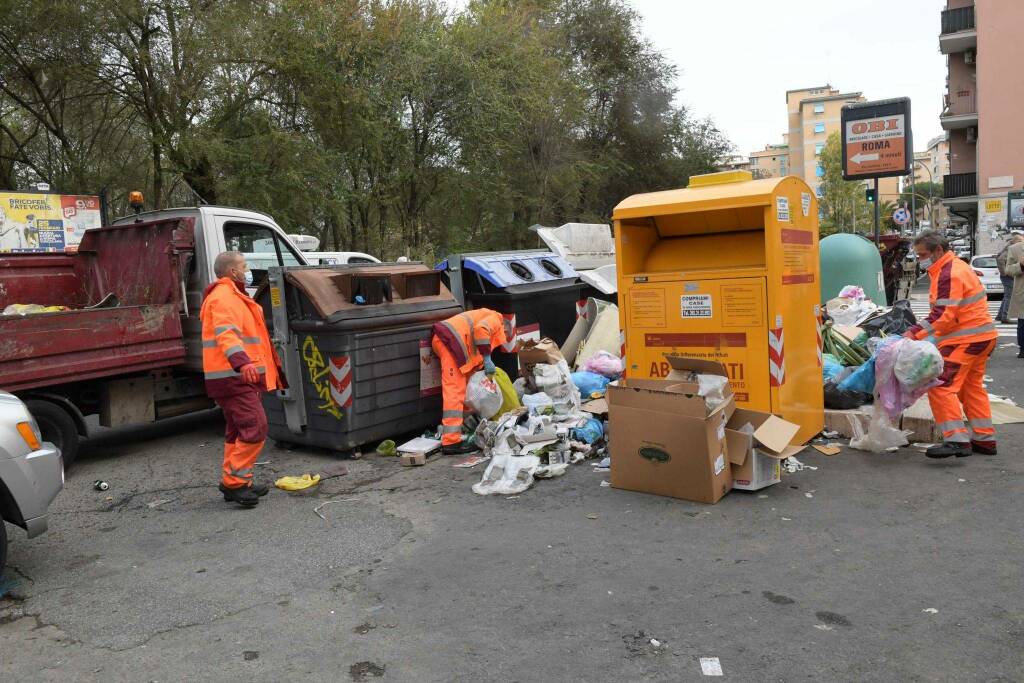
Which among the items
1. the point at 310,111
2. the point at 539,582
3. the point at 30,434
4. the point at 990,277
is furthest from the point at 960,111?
the point at 30,434

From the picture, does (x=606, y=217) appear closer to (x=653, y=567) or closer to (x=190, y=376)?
(x=190, y=376)

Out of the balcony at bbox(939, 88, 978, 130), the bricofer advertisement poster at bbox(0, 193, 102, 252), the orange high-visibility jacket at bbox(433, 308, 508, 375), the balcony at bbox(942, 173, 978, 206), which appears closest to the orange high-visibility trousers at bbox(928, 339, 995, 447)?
the orange high-visibility jacket at bbox(433, 308, 508, 375)

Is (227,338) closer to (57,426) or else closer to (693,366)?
A: (57,426)

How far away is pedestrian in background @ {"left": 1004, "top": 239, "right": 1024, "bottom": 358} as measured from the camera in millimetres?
9539

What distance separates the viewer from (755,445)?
4.80 metres

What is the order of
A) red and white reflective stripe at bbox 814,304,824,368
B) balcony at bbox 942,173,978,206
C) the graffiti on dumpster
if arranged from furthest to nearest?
1. balcony at bbox 942,173,978,206
2. the graffiti on dumpster
3. red and white reflective stripe at bbox 814,304,824,368

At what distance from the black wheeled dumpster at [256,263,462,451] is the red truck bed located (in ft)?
3.06

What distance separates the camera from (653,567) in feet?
12.5

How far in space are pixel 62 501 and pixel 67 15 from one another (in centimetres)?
874

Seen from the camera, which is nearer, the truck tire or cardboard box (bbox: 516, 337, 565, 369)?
the truck tire

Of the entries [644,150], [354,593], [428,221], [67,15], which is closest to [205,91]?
[67,15]

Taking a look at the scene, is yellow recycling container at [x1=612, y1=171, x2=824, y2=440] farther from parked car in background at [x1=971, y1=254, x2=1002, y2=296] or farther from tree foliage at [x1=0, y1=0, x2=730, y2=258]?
parked car in background at [x1=971, y1=254, x2=1002, y2=296]

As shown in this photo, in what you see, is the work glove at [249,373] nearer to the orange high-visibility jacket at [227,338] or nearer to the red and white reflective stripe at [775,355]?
the orange high-visibility jacket at [227,338]

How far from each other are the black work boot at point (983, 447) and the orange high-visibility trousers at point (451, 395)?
12.2 ft
